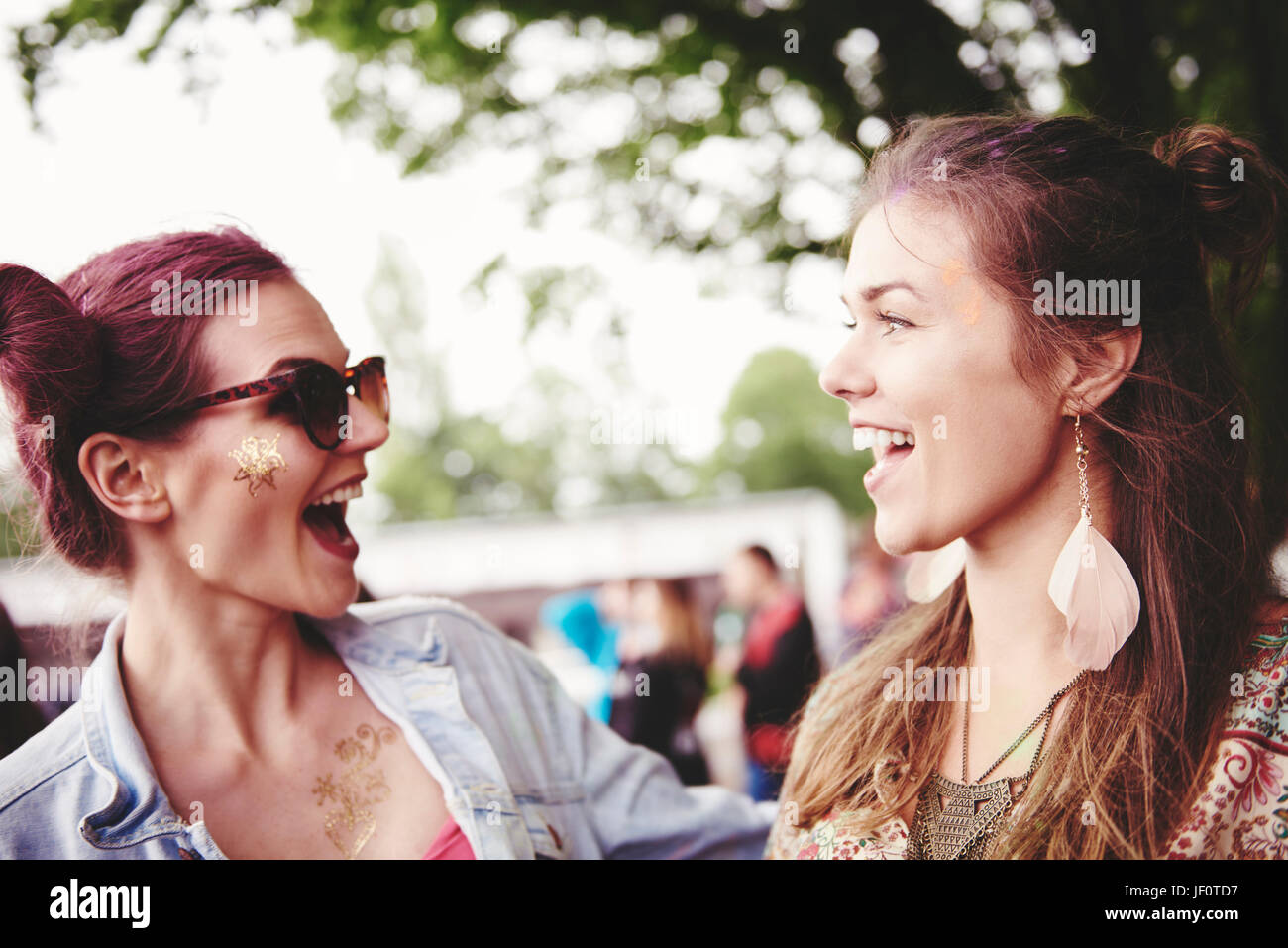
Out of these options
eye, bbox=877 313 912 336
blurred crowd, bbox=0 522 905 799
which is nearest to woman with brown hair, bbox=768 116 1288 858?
eye, bbox=877 313 912 336

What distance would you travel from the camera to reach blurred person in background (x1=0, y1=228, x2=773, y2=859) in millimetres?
1697

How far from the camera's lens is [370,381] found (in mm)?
1979

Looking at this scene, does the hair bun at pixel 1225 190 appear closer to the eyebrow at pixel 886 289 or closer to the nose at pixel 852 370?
the eyebrow at pixel 886 289

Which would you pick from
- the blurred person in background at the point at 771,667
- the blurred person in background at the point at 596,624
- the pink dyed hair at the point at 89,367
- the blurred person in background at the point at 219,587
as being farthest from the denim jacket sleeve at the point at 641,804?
the blurred person in background at the point at 596,624

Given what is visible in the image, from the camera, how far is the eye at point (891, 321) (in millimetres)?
1777

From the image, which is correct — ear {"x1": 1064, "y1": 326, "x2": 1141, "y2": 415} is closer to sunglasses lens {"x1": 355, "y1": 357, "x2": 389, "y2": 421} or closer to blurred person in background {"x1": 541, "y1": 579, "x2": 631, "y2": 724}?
sunglasses lens {"x1": 355, "y1": 357, "x2": 389, "y2": 421}

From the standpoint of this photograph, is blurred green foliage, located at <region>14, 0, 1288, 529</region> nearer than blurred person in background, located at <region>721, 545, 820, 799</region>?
Yes

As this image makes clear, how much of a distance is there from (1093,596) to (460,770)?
1250mm

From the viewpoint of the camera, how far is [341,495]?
194 centimetres

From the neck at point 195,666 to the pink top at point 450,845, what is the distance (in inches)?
14.4

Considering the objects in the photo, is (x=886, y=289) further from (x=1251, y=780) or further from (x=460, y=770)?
(x=460, y=770)

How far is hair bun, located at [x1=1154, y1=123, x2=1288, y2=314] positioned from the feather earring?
0.42 m

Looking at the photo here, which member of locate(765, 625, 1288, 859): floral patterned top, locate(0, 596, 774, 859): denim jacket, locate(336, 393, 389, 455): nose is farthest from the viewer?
locate(336, 393, 389, 455): nose
